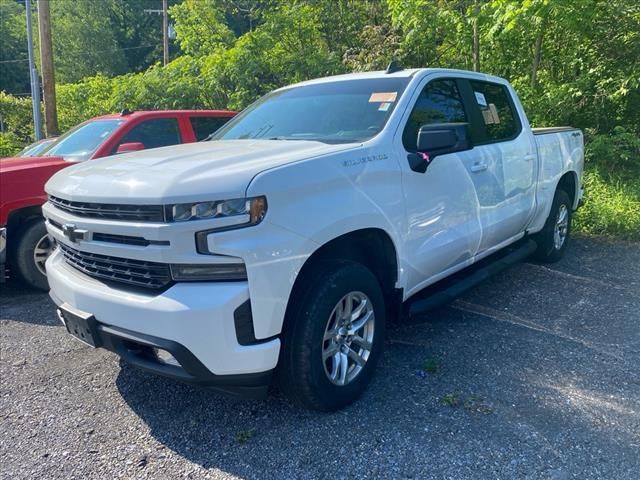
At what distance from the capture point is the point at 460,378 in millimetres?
3535

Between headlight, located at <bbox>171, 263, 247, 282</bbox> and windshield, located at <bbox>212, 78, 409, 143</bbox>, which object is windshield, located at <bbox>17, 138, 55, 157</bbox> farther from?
headlight, located at <bbox>171, 263, 247, 282</bbox>

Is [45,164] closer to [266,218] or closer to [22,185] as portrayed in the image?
[22,185]

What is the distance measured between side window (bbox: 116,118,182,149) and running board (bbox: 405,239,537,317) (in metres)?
3.94

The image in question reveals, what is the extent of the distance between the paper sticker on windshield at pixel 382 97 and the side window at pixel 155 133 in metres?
3.50

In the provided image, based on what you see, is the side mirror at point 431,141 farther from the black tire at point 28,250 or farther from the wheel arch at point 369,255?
the black tire at point 28,250

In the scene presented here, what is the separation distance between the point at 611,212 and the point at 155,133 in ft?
20.3

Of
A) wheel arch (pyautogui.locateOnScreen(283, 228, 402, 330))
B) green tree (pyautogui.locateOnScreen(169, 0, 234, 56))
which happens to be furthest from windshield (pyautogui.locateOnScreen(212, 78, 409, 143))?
green tree (pyautogui.locateOnScreen(169, 0, 234, 56))

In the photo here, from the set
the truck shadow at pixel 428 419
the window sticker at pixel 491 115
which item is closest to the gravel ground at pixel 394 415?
the truck shadow at pixel 428 419

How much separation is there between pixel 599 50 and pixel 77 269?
9.98 metres

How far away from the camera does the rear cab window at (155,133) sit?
20.7 ft

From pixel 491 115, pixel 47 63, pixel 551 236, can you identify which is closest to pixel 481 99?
pixel 491 115

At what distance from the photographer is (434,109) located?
4.04 meters

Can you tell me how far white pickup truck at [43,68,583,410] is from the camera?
8.28ft

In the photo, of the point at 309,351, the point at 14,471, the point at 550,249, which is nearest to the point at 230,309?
the point at 309,351
